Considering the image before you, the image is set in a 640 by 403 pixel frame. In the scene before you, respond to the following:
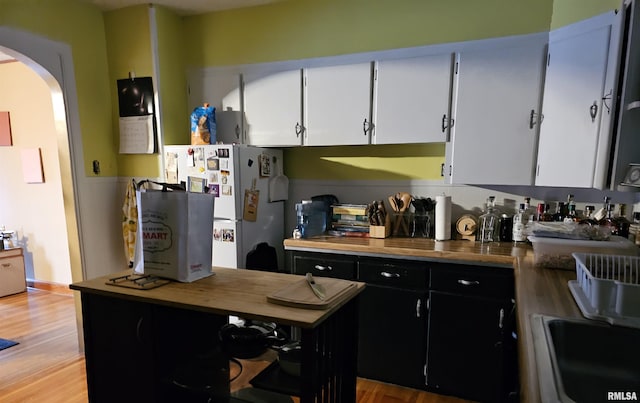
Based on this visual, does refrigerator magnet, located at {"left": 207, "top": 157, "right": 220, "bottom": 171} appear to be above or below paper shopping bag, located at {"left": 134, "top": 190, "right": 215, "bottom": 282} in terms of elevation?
above

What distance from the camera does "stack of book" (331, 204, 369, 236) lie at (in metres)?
2.74

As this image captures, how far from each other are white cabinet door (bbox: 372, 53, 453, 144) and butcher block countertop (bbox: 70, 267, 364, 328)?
139 centimetres

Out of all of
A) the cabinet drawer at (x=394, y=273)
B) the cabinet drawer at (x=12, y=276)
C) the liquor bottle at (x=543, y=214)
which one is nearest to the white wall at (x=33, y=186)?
the cabinet drawer at (x=12, y=276)

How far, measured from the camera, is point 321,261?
2.50 metres

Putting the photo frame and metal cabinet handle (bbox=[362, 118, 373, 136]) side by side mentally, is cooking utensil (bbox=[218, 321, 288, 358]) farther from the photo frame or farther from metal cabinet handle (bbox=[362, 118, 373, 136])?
metal cabinet handle (bbox=[362, 118, 373, 136])

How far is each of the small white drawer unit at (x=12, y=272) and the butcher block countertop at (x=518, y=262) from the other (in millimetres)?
3570

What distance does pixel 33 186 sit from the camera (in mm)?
4277

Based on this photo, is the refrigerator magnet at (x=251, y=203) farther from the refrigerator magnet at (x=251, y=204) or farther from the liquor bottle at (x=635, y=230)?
the liquor bottle at (x=635, y=230)

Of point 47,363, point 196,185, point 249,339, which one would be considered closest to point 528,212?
point 249,339

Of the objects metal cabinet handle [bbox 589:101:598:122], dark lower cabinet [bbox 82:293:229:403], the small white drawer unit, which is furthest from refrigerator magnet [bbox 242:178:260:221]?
the small white drawer unit

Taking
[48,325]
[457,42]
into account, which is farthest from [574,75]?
[48,325]

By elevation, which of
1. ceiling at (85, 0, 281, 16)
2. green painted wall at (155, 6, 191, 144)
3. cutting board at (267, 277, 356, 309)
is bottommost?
cutting board at (267, 277, 356, 309)

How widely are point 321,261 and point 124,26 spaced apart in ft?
7.99

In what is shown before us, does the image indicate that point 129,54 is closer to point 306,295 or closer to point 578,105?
point 306,295
